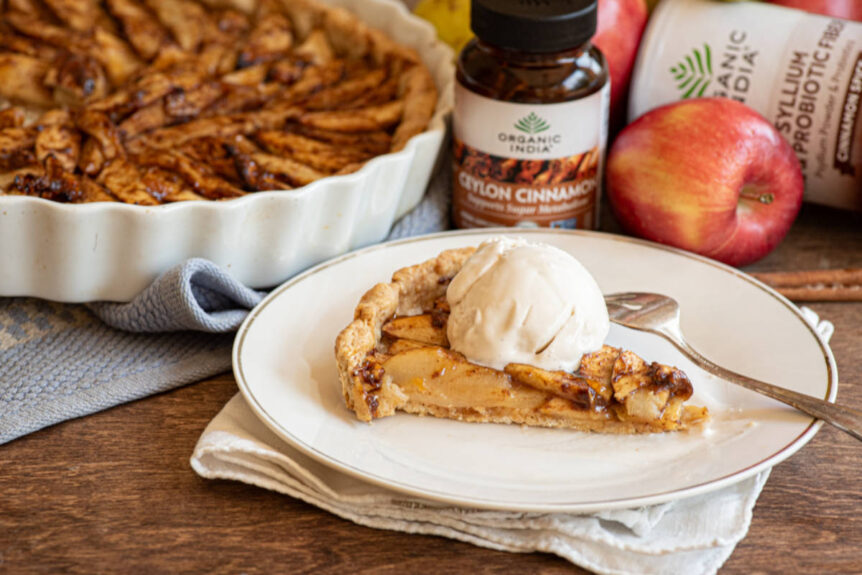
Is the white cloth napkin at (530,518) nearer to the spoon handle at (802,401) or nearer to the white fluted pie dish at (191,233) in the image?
the spoon handle at (802,401)

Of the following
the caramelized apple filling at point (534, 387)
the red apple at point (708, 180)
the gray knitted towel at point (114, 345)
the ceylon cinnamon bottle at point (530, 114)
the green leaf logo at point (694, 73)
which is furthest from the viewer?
the green leaf logo at point (694, 73)

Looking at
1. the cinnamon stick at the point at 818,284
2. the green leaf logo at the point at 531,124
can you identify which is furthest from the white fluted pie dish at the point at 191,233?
the cinnamon stick at the point at 818,284

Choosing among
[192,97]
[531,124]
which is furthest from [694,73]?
[192,97]

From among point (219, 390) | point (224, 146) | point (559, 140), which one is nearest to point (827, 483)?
point (559, 140)

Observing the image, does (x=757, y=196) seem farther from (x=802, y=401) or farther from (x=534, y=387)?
(x=534, y=387)

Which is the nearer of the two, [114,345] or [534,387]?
[534,387]

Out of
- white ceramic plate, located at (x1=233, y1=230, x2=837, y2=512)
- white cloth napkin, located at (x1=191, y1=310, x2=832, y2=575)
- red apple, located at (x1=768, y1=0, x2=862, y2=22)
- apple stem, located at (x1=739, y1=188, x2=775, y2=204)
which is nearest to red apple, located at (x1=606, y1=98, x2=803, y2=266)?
apple stem, located at (x1=739, y1=188, x2=775, y2=204)
